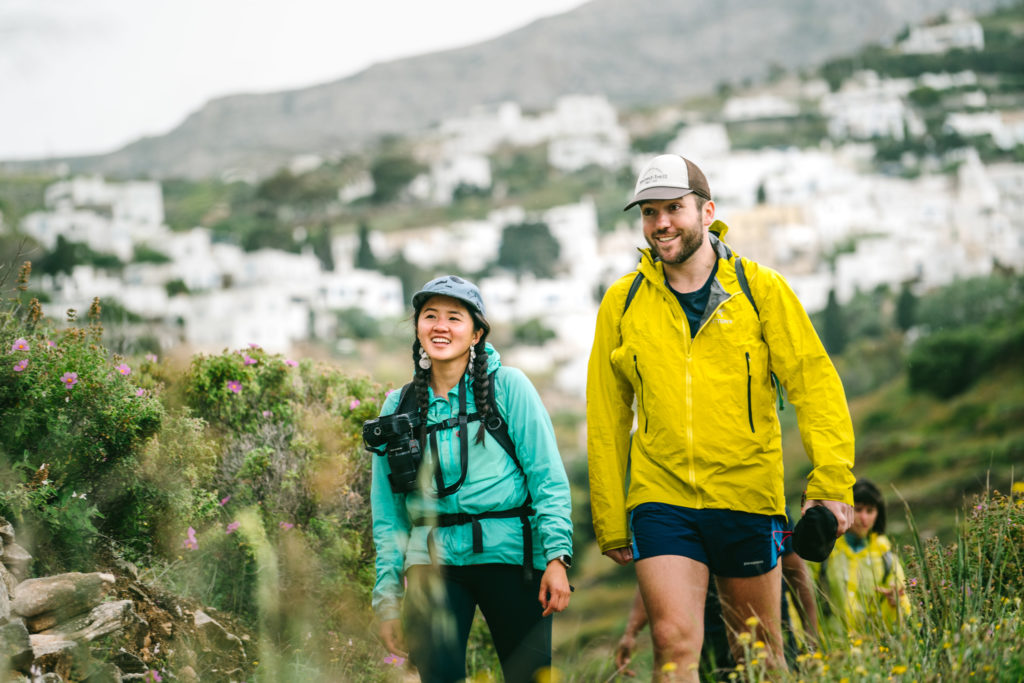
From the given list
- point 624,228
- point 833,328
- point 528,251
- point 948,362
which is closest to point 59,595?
point 948,362

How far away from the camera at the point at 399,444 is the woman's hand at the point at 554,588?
1.38 feet

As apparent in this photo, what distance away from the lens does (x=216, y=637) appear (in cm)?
325

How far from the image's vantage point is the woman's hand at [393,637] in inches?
104

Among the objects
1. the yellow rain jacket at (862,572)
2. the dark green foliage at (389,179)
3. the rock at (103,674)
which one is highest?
the dark green foliage at (389,179)

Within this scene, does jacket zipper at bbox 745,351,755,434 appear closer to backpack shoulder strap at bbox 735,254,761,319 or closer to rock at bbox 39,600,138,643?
Answer: backpack shoulder strap at bbox 735,254,761,319

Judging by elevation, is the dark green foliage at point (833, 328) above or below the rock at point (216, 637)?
below

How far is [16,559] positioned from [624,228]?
96.4m

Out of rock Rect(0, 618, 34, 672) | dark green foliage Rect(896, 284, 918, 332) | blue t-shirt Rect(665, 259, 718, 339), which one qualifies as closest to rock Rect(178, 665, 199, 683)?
rock Rect(0, 618, 34, 672)

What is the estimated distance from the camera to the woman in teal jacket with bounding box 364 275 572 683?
2.58 meters

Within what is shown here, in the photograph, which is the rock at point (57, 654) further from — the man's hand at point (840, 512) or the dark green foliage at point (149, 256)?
the dark green foliage at point (149, 256)

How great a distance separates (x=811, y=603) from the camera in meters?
3.83

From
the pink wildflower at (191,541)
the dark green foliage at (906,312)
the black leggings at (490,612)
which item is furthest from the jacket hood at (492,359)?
the dark green foliage at (906,312)

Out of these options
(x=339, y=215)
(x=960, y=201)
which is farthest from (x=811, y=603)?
(x=339, y=215)

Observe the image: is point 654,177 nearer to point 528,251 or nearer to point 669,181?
point 669,181
